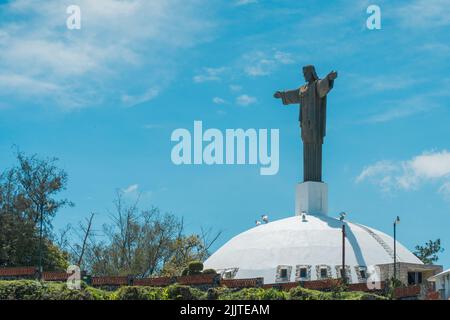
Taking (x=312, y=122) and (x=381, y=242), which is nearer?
(x=381, y=242)

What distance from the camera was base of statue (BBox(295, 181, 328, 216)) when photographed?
66.9 meters

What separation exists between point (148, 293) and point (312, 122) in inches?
1006

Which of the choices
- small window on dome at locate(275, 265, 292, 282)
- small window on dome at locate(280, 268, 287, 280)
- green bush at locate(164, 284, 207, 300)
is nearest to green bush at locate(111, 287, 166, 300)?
green bush at locate(164, 284, 207, 300)

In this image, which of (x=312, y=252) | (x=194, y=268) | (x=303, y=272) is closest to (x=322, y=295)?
(x=194, y=268)

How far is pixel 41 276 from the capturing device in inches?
1999

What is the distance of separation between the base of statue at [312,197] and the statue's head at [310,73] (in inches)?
273

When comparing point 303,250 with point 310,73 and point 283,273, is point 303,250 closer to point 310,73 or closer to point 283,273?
point 283,273

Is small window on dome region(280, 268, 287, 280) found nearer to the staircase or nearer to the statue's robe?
the staircase

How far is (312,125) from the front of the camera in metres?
67.3

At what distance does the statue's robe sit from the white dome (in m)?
3.40

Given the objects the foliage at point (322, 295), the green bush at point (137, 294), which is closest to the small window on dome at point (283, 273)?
the foliage at point (322, 295)
